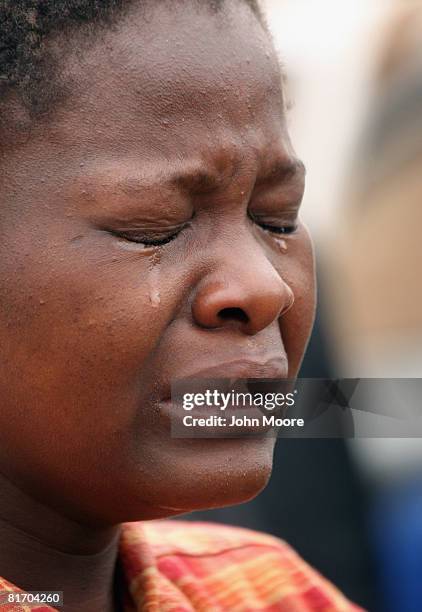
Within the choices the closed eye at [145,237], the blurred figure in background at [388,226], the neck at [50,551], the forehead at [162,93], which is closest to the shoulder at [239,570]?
the neck at [50,551]

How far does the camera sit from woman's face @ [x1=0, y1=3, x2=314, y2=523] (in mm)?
1399

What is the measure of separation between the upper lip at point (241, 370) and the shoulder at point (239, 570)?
50 cm

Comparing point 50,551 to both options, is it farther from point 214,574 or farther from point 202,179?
point 202,179

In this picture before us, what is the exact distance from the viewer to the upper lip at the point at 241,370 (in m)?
1.43

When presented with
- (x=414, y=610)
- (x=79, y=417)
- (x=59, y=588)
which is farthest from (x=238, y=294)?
(x=414, y=610)

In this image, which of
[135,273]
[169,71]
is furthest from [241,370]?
[169,71]

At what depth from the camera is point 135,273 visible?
1418 millimetres

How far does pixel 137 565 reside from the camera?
177 cm

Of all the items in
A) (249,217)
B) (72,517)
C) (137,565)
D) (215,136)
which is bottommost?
(137,565)

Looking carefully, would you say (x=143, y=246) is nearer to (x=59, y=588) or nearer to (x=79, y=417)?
(x=79, y=417)

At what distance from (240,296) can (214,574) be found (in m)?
0.69

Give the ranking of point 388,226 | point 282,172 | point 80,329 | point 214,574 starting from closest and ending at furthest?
1. point 80,329
2. point 282,172
3. point 214,574
4. point 388,226

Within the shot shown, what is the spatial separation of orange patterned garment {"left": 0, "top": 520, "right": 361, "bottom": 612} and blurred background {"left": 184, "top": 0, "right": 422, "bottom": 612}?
39.1 inches

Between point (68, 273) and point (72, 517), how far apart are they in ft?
1.28
